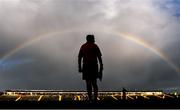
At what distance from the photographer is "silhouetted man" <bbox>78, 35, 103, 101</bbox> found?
736 inches

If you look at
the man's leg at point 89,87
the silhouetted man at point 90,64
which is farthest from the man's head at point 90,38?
the man's leg at point 89,87

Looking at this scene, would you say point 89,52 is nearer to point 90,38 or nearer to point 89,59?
point 89,59

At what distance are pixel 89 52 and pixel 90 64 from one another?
0.51m

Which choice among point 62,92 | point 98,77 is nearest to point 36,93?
point 62,92

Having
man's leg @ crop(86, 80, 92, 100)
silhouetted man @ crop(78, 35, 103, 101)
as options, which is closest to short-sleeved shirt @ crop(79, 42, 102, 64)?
silhouetted man @ crop(78, 35, 103, 101)

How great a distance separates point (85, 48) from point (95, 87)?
165cm

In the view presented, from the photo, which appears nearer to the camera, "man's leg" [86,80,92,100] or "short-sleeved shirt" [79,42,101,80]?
"short-sleeved shirt" [79,42,101,80]

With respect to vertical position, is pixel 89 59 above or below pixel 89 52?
below

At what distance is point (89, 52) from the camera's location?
1875 centimetres

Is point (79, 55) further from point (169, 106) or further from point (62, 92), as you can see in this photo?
point (62, 92)

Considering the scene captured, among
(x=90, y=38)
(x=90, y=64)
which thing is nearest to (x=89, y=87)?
(x=90, y=64)

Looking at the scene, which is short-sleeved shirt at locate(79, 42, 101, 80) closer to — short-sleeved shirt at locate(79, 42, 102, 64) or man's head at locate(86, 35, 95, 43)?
short-sleeved shirt at locate(79, 42, 102, 64)

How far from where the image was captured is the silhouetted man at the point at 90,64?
18703 millimetres

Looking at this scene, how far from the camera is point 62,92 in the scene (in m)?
76.1
